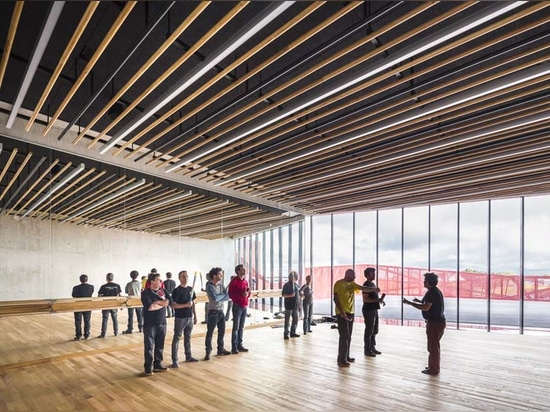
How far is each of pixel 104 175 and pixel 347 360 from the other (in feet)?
17.9

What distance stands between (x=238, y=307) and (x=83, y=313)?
9.71 ft

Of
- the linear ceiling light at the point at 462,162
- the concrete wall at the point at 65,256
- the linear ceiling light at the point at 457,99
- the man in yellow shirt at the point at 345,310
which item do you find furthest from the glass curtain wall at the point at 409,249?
the linear ceiling light at the point at 457,99

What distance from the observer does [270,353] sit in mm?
6785

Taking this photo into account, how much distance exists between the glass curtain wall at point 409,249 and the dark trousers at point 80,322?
177 inches

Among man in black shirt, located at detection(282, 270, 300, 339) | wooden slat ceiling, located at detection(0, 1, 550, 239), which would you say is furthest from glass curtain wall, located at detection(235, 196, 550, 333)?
man in black shirt, located at detection(282, 270, 300, 339)

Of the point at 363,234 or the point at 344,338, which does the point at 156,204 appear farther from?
the point at 363,234

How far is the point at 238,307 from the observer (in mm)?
6898

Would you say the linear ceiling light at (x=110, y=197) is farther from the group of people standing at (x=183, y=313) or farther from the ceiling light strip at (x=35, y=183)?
the group of people standing at (x=183, y=313)

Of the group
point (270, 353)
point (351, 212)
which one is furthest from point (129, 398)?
point (351, 212)

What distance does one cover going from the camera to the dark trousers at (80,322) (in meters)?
6.95

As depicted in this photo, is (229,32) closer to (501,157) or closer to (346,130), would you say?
(346,130)

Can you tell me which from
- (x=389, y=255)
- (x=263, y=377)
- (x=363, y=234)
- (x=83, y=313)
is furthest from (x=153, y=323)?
(x=389, y=255)

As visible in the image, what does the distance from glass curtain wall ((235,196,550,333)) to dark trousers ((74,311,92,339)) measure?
4497mm

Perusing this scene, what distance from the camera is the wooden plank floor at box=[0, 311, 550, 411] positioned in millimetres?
4195
